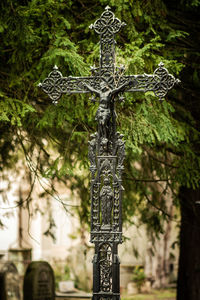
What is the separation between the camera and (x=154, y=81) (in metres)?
5.71

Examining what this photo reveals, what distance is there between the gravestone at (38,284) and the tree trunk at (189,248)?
298 cm

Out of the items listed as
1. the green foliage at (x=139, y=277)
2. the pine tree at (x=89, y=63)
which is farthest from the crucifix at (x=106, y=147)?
the green foliage at (x=139, y=277)

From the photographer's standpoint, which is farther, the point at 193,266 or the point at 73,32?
the point at 193,266

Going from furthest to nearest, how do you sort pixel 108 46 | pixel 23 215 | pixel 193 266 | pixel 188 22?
pixel 23 215, pixel 193 266, pixel 188 22, pixel 108 46

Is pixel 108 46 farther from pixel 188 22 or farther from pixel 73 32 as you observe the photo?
pixel 188 22

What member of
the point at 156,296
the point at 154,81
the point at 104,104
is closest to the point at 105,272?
the point at 104,104

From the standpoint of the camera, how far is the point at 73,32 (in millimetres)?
8547

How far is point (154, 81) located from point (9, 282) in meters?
8.52

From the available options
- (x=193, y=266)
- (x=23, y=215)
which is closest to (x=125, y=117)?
(x=193, y=266)

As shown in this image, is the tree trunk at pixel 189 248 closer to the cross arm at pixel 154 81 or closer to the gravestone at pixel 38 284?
the gravestone at pixel 38 284

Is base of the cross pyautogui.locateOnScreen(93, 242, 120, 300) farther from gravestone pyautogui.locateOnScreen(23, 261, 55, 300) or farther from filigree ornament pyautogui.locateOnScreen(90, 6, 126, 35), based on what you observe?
gravestone pyautogui.locateOnScreen(23, 261, 55, 300)

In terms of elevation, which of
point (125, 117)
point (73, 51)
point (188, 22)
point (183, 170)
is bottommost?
point (183, 170)

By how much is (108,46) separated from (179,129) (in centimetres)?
343

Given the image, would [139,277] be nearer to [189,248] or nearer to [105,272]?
[189,248]
